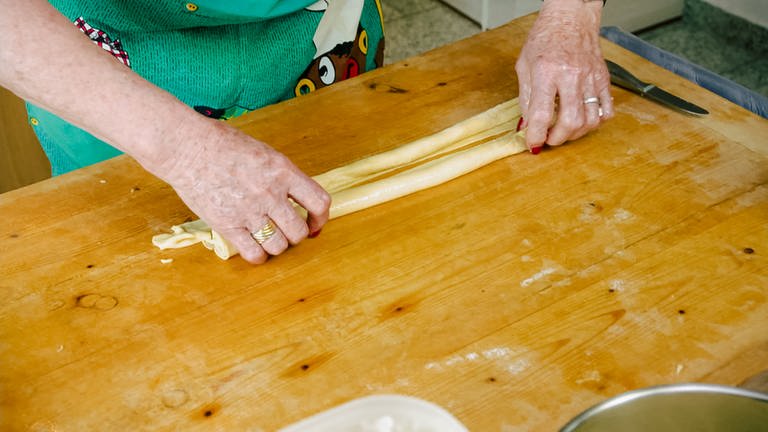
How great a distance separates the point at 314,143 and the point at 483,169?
289mm

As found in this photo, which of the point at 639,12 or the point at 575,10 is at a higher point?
the point at 575,10

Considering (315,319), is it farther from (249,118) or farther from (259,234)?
(249,118)

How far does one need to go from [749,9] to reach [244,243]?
291cm

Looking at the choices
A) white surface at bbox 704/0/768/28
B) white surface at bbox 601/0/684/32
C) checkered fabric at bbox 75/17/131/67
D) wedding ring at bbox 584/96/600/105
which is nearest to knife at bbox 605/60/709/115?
wedding ring at bbox 584/96/600/105

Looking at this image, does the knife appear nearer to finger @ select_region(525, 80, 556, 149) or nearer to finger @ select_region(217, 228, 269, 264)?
finger @ select_region(525, 80, 556, 149)

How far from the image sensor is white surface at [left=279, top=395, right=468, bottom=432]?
630mm

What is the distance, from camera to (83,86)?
3.14 ft

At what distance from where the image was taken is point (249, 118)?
1327 millimetres

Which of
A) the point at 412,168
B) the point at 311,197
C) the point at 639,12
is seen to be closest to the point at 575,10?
the point at 412,168

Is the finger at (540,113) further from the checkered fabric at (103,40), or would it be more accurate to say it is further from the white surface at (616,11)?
the white surface at (616,11)

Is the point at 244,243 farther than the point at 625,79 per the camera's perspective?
No

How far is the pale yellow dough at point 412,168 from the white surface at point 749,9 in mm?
2332

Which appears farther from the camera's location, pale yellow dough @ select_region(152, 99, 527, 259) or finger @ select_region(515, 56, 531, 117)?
finger @ select_region(515, 56, 531, 117)

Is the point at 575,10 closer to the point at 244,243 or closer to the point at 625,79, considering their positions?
the point at 625,79
